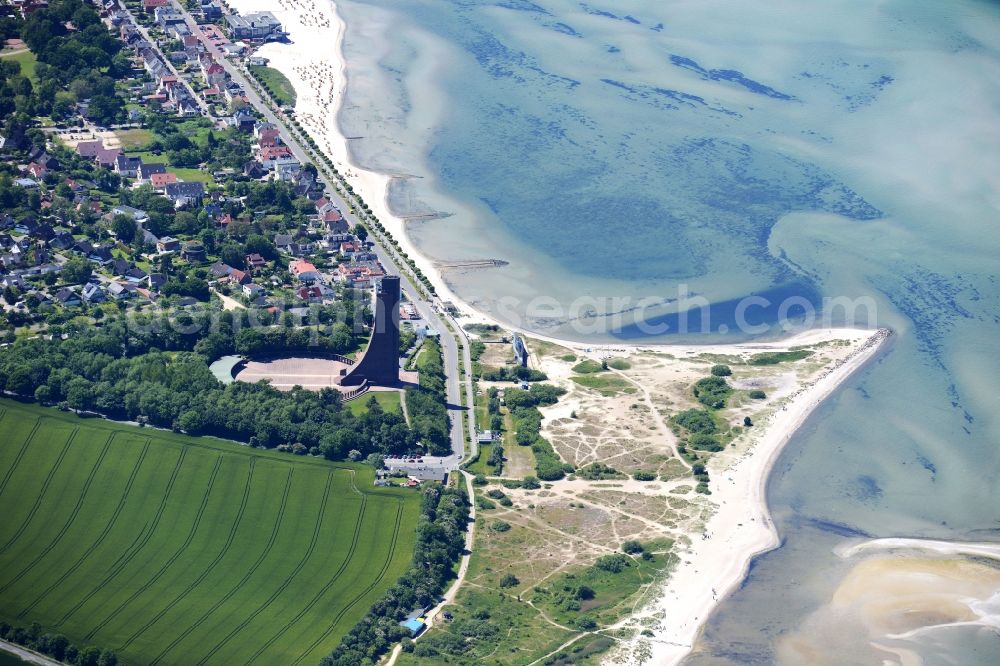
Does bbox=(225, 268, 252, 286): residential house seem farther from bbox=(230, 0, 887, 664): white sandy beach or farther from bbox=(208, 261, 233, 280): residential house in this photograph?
bbox=(230, 0, 887, 664): white sandy beach

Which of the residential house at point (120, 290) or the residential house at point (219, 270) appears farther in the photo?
the residential house at point (219, 270)

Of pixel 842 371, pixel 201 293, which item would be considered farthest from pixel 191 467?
pixel 842 371

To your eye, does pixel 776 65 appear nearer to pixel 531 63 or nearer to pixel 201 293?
pixel 531 63

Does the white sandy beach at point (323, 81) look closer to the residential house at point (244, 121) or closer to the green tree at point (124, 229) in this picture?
the residential house at point (244, 121)

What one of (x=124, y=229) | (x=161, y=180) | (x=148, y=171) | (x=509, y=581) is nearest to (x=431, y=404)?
(x=509, y=581)

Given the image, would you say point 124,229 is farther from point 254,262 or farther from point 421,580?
point 421,580

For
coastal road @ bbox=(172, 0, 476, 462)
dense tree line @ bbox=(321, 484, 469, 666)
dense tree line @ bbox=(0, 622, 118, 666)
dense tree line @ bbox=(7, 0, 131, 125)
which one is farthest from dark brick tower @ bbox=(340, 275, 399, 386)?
dense tree line @ bbox=(7, 0, 131, 125)

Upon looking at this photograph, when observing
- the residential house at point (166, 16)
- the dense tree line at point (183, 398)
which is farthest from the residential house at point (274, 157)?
the dense tree line at point (183, 398)
